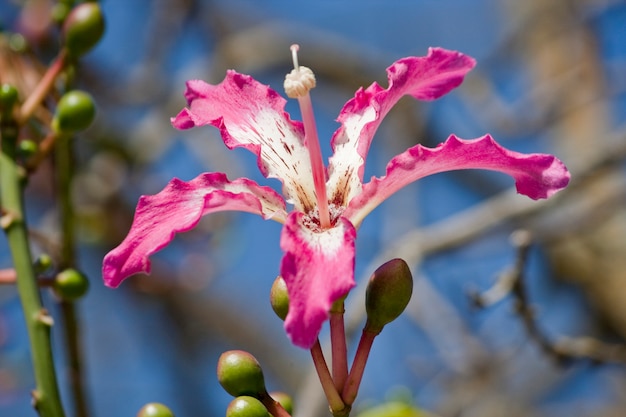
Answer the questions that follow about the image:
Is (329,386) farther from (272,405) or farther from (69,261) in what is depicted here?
(69,261)

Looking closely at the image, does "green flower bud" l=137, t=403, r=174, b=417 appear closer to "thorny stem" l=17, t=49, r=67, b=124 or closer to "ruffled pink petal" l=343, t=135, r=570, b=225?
"ruffled pink petal" l=343, t=135, r=570, b=225

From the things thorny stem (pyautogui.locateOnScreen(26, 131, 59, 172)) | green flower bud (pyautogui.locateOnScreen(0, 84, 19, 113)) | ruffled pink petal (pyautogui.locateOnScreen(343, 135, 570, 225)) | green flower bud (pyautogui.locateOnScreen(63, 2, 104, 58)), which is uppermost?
green flower bud (pyautogui.locateOnScreen(63, 2, 104, 58))

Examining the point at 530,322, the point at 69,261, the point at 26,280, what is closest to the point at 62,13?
the point at 69,261

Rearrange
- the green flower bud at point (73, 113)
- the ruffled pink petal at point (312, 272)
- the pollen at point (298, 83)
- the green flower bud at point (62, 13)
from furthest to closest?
the green flower bud at point (62, 13) < the green flower bud at point (73, 113) < the pollen at point (298, 83) < the ruffled pink petal at point (312, 272)

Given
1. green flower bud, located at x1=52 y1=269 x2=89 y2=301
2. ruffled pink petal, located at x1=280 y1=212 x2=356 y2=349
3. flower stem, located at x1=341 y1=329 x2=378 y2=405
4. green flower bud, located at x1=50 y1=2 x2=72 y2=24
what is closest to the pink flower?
ruffled pink petal, located at x1=280 y1=212 x2=356 y2=349

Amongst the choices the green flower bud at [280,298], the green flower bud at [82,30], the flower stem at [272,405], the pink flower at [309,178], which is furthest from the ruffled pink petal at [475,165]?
the green flower bud at [82,30]

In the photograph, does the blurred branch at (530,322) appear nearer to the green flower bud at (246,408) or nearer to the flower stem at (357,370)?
the flower stem at (357,370)
